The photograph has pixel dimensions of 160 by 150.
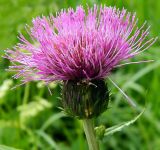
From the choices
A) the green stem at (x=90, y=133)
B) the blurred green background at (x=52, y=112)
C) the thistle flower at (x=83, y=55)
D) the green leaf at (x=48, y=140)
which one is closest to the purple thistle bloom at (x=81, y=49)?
the thistle flower at (x=83, y=55)

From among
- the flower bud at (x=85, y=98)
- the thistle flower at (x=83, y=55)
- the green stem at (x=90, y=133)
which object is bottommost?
the green stem at (x=90, y=133)

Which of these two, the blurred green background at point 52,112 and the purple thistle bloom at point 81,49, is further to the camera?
the blurred green background at point 52,112

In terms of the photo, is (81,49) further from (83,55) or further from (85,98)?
(85,98)

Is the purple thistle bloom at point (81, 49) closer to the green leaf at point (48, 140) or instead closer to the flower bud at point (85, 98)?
the flower bud at point (85, 98)

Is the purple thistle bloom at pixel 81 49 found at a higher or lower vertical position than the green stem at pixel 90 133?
higher

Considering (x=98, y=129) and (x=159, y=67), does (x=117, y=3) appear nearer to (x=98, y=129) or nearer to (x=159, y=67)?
(x=98, y=129)

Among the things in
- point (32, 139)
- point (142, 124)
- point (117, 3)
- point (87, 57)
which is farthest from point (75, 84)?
point (142, 124)

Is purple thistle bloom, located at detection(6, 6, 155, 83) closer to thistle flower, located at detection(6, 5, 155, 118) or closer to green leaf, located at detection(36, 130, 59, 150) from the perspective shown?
thistle flower, located at detection(6, 5, 155, 118)
